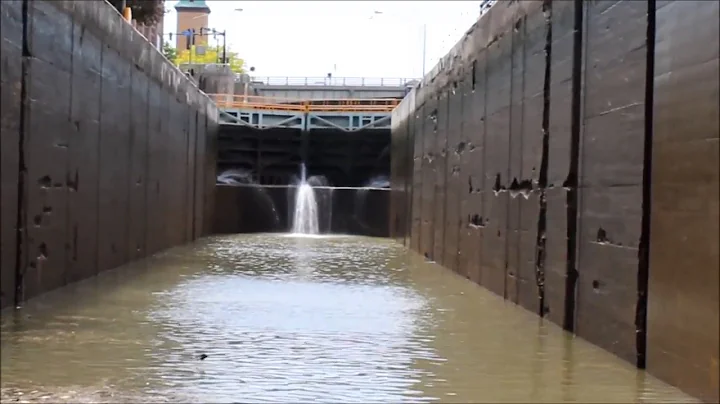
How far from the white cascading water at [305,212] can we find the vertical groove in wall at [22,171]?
1711 centimetres

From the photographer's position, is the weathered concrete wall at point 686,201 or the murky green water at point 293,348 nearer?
the weathered concrete wall at point 686,201

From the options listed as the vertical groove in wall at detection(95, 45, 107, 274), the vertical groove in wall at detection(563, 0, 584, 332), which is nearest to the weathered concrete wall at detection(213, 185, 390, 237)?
the vertical groove in wall at detection(95, 45, 107, 274)

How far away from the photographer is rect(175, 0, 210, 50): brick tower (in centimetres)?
8362

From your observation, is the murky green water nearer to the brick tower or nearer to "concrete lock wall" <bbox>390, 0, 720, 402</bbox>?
"concrete lock wall" <bbox>390, 0, 720, 402</bbox>

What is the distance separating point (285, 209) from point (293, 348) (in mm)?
18918

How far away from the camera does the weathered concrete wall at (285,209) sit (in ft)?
81.1

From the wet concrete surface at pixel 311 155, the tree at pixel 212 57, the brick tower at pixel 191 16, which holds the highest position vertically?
the brick tower at pixel 191 16

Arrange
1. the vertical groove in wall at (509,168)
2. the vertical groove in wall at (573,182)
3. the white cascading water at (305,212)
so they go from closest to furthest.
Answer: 1. the vertical groove in wall at (573,182)
2. the vertical groove in wall at (509,168)
3. the white cascading water at (305,212)

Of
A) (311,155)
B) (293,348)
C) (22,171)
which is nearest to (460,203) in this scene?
(22,171)

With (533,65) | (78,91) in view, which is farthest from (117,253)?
(533,65)

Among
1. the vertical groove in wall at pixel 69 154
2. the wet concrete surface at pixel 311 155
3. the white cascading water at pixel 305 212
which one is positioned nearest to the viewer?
the vertical groove in wall at pixel 69 154

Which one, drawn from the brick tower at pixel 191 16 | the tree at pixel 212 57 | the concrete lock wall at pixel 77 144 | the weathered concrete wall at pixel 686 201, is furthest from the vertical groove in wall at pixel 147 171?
the brick tower at pixel 191 16

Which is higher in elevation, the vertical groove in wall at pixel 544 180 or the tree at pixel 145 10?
the tree at pixel 145 10

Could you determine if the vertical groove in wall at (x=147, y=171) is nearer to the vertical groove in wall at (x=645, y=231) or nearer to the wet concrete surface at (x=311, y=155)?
the vertical groove in wall at (x=645, y=231)
